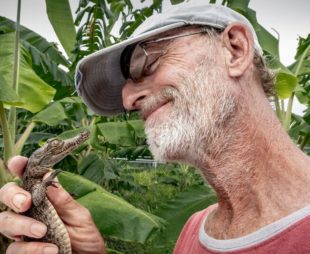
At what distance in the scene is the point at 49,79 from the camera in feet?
14.2

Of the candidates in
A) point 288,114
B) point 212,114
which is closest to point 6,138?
point 212,114

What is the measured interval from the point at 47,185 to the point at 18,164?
13 cm

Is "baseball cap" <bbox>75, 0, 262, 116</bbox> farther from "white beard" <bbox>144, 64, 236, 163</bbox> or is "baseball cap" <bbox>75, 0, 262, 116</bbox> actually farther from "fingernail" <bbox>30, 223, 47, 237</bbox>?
"fingernail" <bbox>30, 223, 47, 237</bbox>

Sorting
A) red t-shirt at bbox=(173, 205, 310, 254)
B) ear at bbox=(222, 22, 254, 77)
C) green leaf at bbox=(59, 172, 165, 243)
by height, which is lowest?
green leaf at bbox=(59, 172, 165, 243)

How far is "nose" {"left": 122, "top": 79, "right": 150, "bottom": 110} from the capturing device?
148 centimetres

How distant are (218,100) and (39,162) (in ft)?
2.40

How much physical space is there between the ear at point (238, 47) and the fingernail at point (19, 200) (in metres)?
0.80

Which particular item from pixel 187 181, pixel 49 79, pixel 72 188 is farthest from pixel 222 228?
pixel 187 181

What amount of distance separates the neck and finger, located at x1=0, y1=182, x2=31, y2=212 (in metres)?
0.59

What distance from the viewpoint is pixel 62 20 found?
5.02 m

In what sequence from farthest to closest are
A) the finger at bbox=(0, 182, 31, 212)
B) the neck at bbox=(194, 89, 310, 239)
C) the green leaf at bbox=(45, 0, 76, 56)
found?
1. the green leaf at bbox=(45, 0, 76, 56)
2. the finger at bbox=(0, 182, 31, 212)
3. the neck at bbox=(194, 89, 310, 239)

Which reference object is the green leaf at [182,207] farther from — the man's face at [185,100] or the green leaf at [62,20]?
the green leaf at [62,20]

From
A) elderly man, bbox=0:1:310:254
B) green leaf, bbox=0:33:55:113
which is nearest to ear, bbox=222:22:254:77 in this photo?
elderly man, bbox=0:1:310:254

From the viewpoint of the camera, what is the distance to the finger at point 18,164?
1650 mm
